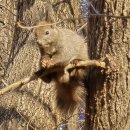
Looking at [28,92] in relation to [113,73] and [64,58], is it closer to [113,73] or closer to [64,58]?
[64,58]

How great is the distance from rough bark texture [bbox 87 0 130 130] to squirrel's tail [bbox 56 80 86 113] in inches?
17.1

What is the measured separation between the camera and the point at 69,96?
11.7ft

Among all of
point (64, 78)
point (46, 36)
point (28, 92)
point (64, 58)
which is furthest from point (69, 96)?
point (28, 92)

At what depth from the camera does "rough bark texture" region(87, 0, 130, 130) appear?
9.49ft

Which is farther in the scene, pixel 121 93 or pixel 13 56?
pixel 13 56

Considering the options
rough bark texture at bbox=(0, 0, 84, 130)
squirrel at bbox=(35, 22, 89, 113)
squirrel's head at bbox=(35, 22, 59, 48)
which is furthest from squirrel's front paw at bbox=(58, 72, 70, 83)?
rough bark texture at bbox=(0, 0, 84, 130)

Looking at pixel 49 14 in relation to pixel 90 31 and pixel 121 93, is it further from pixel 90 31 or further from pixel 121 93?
pixel 121 93

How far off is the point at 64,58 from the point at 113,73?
923mm

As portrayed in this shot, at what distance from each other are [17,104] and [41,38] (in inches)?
52.6

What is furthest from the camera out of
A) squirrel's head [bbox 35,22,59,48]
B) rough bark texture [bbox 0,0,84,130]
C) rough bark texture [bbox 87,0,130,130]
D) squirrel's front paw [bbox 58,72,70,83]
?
rough bark texture [bbox 0,0,84,130]

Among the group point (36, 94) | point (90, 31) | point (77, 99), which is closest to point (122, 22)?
point (90, 31)

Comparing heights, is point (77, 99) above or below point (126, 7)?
below

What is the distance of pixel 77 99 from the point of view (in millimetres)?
3518

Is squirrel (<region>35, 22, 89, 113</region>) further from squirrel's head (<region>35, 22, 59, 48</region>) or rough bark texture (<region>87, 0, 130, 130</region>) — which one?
rough bark texture (<region>87, 0, 130, 130</region>)
